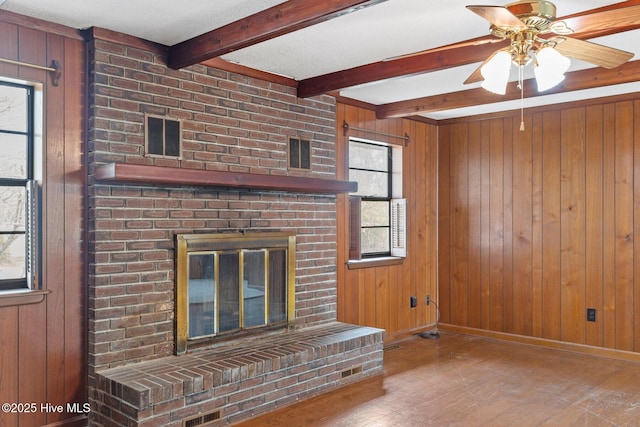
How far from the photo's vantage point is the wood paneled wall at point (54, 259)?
290 cm

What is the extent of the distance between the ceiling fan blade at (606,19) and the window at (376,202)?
257 centimetres

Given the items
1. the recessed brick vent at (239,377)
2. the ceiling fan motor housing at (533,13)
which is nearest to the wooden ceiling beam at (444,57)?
the ceiling fan motor housing at (533,13)

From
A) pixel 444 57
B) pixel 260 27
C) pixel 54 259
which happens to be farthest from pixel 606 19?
pixel 54 259

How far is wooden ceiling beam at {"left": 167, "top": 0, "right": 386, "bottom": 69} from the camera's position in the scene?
2529mm

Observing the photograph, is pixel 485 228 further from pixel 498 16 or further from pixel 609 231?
pixel 498 16

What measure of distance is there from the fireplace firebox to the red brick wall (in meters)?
0.09

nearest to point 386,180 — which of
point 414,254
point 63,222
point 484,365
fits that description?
point 414,254

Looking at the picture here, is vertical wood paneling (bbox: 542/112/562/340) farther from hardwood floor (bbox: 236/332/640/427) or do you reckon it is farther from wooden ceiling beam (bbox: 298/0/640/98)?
wooden ceiling beam (bbox: 298/0/640/98)

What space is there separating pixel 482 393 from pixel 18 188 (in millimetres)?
3268

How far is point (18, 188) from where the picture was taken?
3.02m

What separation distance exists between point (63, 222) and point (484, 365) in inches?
135

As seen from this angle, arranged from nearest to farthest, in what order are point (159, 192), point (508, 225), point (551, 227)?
point (159, 192)
point (551, 227)
point (508, 225)

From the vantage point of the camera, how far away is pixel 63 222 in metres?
3.08

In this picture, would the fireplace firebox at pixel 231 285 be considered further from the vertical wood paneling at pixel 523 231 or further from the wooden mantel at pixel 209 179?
the vertical wood paneling at pixel 523 231
